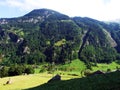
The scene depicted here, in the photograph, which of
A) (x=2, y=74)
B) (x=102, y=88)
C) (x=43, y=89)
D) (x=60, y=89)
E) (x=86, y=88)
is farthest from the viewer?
(x=2, y=74)

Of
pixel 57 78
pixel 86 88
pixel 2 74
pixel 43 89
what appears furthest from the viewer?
pixel 2 74

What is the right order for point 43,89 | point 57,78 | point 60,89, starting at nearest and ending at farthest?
point 60,89
point 43,89
point 57,78

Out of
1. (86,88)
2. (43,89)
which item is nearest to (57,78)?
(43,89)

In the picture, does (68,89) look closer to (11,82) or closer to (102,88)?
(102,88)

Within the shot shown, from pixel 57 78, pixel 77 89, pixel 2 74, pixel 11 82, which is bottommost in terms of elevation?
pixel 2 74

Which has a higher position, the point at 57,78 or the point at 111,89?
the point at 111,89

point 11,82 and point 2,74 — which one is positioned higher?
point 11,82

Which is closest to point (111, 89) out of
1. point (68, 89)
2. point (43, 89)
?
point (68, 89)

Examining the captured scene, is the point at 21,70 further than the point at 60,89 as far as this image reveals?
Yes

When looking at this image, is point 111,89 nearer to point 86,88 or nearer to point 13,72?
point 86,88

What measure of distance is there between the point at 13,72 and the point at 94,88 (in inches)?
5924

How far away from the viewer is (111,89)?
132 ft

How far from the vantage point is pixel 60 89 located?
50.2 m

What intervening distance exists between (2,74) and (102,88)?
500 ft
